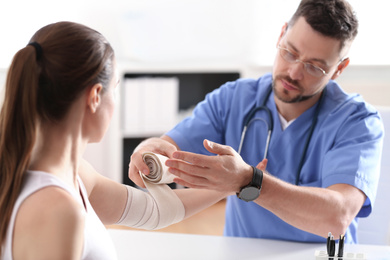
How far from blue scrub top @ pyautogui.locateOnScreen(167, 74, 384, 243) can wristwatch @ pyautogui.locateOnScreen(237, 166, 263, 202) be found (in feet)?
0.94

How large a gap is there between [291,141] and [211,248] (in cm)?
47

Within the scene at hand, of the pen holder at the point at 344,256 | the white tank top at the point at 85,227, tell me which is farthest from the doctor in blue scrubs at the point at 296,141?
the white tank top at the point at 85,227

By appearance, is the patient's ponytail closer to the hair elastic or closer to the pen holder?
the hair elastic

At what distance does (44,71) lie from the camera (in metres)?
0.86

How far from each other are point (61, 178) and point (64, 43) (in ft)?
0.75

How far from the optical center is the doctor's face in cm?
155

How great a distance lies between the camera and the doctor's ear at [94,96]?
2.99 ft

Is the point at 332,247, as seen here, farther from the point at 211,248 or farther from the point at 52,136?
the point at 52,136

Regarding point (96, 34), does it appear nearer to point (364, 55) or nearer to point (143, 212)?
point (143, 212)

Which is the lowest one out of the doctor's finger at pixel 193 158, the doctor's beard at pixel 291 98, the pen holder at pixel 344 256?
the pen holder at pixel 344 256

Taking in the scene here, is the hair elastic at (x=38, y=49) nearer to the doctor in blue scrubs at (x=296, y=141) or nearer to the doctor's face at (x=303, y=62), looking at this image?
the doctor in blue scrubs at (x=296, y=141)

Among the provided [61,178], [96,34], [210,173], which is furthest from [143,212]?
[96,34]

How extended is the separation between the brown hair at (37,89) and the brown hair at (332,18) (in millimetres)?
837

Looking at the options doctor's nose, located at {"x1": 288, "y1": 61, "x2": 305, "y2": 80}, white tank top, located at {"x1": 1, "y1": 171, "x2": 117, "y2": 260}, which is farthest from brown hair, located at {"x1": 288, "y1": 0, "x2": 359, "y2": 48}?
white tank top, located at {"x1": 1, "y1": 171, "x2": 117, "y2": 260}
